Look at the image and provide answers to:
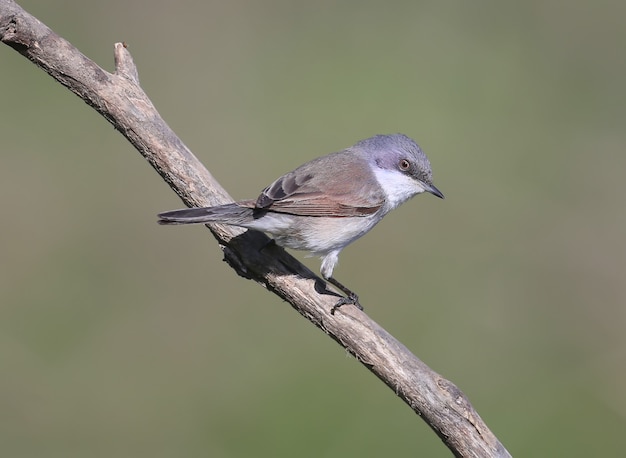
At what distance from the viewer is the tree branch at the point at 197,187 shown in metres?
4.31

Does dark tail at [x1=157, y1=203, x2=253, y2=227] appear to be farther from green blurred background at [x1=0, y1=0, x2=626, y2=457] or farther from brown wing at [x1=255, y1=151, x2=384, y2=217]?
green blurred background at [x1=0, y1=0, x2=626, y2=457]

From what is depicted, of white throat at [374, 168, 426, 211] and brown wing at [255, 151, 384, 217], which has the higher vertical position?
white throat at [374, 168, 426, 211]

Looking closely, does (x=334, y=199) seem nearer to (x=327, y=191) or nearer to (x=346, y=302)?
(x=327, y=191)

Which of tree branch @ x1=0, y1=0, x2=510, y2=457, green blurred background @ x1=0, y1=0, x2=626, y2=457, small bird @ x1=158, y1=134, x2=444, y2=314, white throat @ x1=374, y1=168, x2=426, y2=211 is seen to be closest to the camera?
tree branch @ x1=0, y1=0, x2=510, y2=457

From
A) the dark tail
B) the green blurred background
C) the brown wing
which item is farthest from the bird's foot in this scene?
the green blurred background

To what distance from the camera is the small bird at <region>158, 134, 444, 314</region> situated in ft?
15.5

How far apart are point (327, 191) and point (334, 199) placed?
0.20 feet

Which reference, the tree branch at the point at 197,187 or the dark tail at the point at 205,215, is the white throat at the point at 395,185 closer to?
the tree branch at the point at 197,187

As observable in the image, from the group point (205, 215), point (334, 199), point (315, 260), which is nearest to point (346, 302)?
point (334, 199)

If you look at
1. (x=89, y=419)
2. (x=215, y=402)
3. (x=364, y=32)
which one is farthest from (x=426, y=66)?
(x=89, y=419)

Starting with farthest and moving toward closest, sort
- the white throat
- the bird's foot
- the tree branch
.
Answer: the white throat → the bird's foot → the tree branch

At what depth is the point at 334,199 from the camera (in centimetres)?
504

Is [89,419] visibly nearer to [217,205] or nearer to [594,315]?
[217,205]

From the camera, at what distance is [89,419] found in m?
7.05
